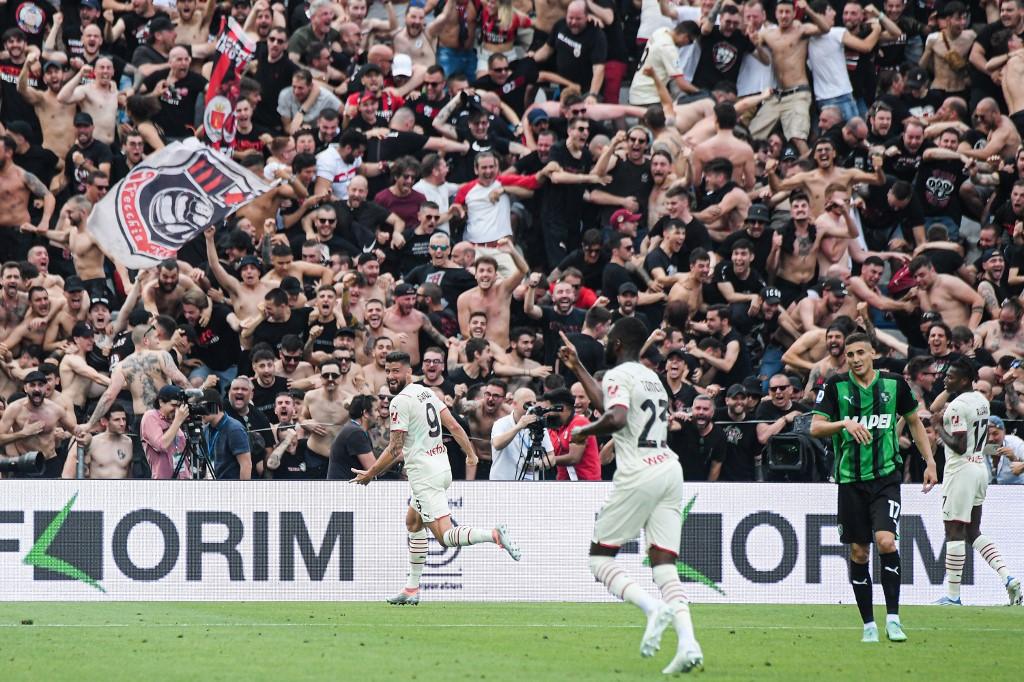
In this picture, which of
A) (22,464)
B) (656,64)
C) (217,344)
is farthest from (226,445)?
(656,64)

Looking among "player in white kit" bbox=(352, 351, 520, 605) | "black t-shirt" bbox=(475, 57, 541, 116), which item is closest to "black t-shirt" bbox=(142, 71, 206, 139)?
"black t-shirt" bbox=(475, 57, 541, 116)

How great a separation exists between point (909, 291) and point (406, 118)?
7.36 metres

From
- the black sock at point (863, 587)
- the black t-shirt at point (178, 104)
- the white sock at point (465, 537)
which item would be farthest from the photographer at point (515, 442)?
the black t-shirt at point (178, 104)

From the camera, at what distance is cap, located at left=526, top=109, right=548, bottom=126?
22.8 metres

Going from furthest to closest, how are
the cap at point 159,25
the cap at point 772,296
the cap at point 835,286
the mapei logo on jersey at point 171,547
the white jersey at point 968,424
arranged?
the cap at point 159,25
the cap at point 772,296
the cap at point 835,286
the mapei logo on jersey at point 171,547
the white jersey at point 968,424

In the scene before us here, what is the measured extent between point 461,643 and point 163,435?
6332 mm

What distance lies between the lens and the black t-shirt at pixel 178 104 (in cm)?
2284

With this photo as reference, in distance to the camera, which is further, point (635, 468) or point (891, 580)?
point (891, 580)

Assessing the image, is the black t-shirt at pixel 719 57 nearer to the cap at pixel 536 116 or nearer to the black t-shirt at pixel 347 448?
the cap at pixel 536 116

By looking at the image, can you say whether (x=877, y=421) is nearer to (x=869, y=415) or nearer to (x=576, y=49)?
(x=869, y=415)

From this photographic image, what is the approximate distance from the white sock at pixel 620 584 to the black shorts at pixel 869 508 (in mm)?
2537

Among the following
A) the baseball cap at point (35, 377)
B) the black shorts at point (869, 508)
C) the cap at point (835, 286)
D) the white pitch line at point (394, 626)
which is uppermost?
the cap at point (835, 286)

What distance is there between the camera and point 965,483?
15523 millimetres

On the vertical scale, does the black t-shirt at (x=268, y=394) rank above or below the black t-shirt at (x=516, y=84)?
below
